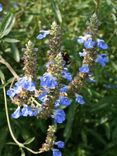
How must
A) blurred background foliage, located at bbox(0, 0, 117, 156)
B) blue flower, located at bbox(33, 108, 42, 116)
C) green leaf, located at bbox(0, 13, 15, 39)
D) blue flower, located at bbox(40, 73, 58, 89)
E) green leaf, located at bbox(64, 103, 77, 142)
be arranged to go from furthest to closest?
blurred background foliage, located at bbox(0, 0, 117, 156) < green leaf, located at bbox(64, 103, 77, 142) < green leaf, located at bbox(0, 13, 15, 39) < blue flower, located at bbox(33, 108, 42, 116) < blue flower, located at bbox(40, 73, 58, 89)

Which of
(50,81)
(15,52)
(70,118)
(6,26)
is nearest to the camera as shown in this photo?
(50,81)

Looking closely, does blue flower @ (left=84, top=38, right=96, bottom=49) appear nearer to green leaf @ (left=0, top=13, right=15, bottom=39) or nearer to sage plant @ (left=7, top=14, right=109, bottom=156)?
sage plant @ (left=7, top=14, right=109, bottom=156)

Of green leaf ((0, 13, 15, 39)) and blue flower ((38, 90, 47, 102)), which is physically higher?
blue flower ((38, 90, 47, 102))

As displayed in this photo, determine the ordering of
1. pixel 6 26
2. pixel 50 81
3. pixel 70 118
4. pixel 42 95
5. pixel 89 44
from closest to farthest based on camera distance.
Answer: pixel 50 81 → pixel 42 95 → pixel 89 44 → pixel 6 26 → pixel 70 118

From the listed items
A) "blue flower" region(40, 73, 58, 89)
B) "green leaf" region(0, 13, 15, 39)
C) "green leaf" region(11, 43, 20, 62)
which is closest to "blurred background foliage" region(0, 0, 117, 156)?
"green leaf" region(11, 43, 20, 62)

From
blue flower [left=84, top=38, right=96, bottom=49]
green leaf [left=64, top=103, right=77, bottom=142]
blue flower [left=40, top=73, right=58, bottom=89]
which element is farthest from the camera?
green leaf [left=64, top=103, right=77, bottom=142]

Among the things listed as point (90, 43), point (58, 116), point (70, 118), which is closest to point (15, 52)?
point (70, 118)

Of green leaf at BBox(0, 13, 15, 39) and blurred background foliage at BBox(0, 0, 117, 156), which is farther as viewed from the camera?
blurred background foliage at BBox(0, 0, 117, 156)

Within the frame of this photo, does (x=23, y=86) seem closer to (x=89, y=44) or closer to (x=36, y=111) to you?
(x=36, y=111)

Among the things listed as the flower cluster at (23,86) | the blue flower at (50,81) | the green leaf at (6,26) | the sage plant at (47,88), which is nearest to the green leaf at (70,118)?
the green leaf at (6,26)
